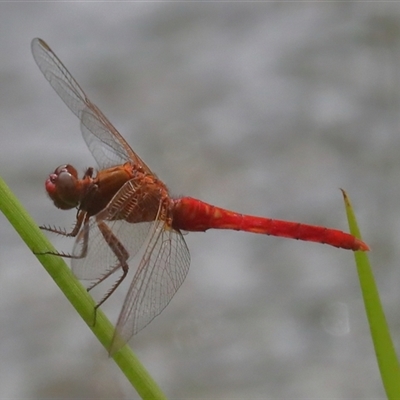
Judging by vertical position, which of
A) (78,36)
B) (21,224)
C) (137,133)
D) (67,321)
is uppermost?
(21,224)

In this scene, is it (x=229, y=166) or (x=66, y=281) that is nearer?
(x=66, y=281)

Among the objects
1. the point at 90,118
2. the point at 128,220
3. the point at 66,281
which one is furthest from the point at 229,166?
the point at 66,281

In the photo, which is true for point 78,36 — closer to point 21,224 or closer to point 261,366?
point 261,366

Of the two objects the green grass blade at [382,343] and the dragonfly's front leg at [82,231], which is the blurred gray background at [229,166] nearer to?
the dragonfly's front leg at [82,231]

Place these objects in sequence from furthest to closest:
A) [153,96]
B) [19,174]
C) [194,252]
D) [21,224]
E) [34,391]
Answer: [153,96]
[19,174]
[194,252]
[34,391]
[21,224]

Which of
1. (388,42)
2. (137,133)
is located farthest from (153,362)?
(388,42)

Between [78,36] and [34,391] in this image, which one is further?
[78,36]

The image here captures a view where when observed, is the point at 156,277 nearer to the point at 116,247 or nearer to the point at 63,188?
the point at 116,247

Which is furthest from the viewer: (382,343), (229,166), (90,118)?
(229,166)
